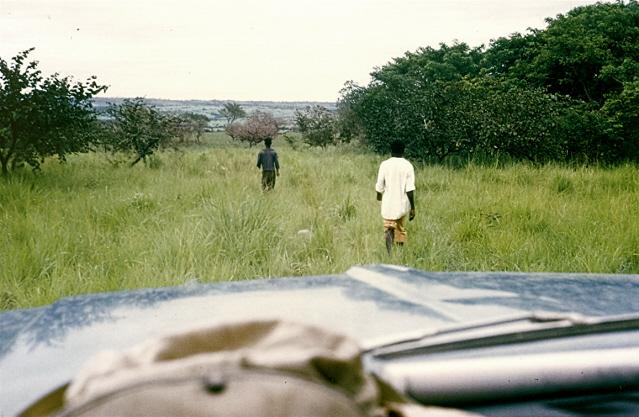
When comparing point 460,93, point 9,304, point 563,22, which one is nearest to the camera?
point 9,304

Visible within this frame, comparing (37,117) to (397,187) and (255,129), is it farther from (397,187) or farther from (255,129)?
(255,129)

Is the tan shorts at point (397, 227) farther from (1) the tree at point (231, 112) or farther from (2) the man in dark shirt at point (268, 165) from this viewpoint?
(1) the tree at point (231, 112)

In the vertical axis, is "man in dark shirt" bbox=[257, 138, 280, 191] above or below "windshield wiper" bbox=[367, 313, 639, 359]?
below

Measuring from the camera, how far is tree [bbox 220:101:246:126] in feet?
274

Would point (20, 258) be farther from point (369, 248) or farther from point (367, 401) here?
point (367, 401)

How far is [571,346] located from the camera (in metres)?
1.38

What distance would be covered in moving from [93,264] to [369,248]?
299 centimetres

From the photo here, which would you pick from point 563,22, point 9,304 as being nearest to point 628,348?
point 9,304

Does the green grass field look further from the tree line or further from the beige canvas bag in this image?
the beige canvas bag

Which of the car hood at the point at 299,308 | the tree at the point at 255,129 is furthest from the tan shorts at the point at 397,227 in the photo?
the tree at the point at 255,129

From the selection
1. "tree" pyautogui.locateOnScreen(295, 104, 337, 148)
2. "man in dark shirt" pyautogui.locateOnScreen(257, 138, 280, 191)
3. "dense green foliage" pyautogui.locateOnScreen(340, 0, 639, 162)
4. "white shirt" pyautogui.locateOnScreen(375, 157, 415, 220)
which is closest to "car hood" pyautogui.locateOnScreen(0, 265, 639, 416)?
"white shirt" pyautogui.locateOnScreen(375, 157, 415, 220)

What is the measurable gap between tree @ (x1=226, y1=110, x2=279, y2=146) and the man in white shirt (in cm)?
4804

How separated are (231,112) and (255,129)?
94.9 feet

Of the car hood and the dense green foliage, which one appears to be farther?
the dense green foliage
